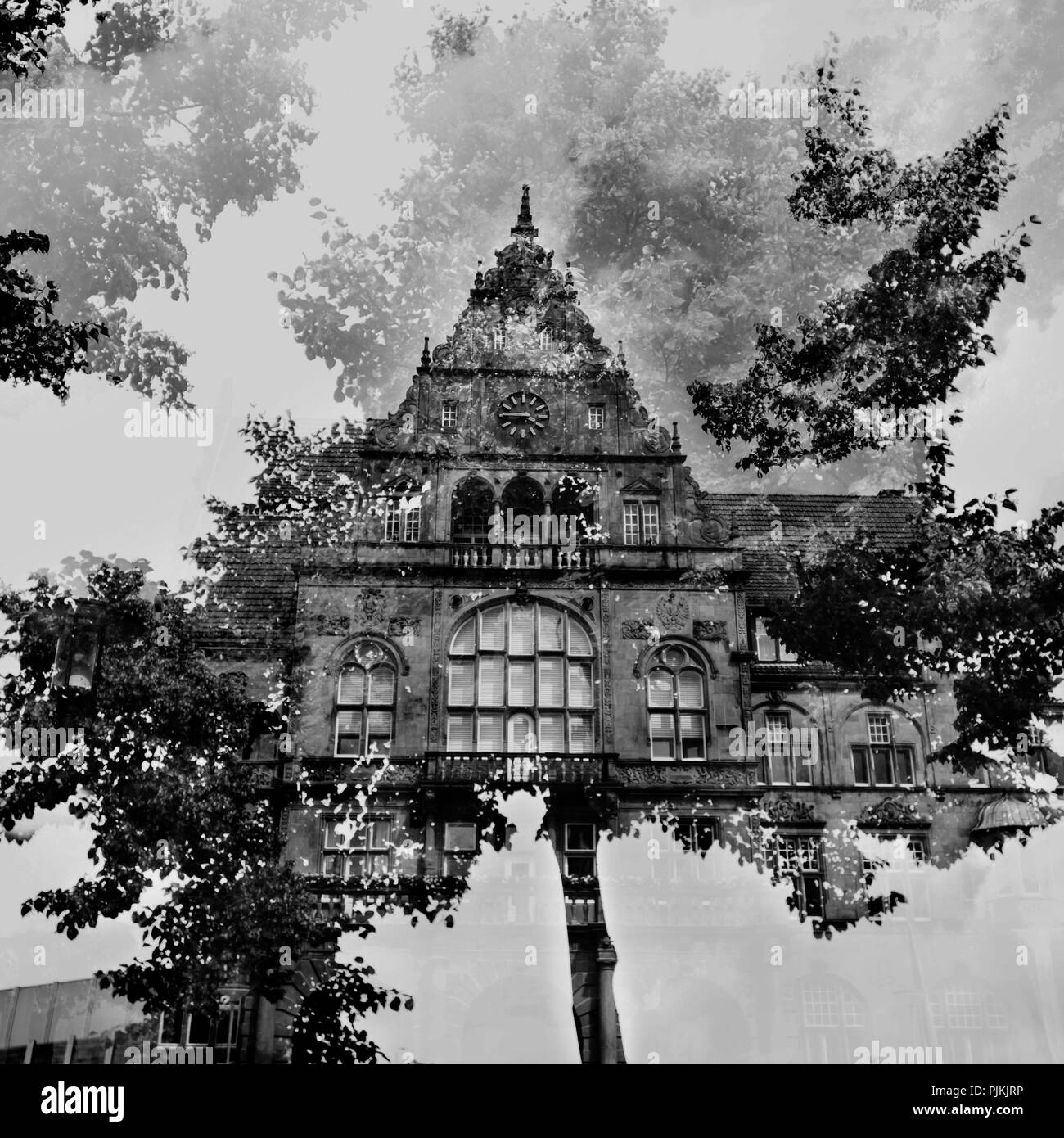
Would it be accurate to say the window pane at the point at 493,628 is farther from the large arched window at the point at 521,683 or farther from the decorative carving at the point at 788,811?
the decorative carving at the point at 788,811

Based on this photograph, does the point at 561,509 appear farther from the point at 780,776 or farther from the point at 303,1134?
the point at 303,1134

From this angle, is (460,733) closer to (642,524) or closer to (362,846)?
(362,846)

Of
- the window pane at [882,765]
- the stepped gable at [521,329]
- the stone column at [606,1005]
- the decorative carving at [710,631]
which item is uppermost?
the stepped gable at [521,329]

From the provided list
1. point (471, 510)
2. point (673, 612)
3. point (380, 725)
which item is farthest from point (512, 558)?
point (380, 725)

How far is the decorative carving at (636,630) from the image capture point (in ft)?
52.2

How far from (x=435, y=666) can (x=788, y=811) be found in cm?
456

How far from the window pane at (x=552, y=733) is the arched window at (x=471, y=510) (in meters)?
2.49

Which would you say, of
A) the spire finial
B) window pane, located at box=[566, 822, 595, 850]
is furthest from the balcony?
the spire finial

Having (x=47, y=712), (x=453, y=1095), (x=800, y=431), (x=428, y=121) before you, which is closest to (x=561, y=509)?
(x=800, y=431)

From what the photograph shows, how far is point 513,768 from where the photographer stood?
48.8ft

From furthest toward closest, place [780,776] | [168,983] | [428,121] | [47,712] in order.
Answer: [428,121] → [780,776] → [47,712] → [168,983]

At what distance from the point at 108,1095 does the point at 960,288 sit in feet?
39.8

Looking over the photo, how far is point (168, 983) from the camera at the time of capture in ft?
43.4

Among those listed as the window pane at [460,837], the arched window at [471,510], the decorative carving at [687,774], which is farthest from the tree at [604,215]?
the window pane at [460,837]
